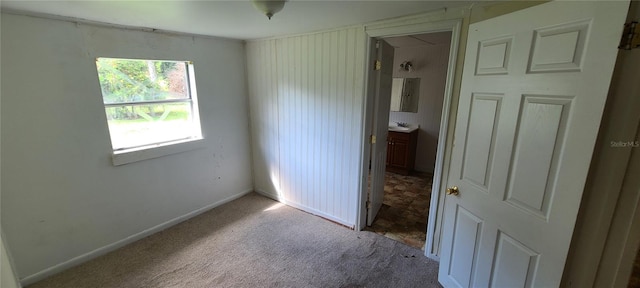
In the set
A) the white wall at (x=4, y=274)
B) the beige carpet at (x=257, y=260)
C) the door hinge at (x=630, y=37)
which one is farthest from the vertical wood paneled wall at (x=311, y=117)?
the white wall at (x=4, y=274)

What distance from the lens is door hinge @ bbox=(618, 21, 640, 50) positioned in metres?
0.97

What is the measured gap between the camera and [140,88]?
2527 mm

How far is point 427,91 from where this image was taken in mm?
4359

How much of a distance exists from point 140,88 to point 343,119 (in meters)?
2.07

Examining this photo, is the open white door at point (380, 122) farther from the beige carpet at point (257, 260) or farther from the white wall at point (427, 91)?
the white wall at point (427, 91)

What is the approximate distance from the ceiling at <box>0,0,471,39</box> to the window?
1.43 ft

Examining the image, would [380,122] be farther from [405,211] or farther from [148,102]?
[148,102]

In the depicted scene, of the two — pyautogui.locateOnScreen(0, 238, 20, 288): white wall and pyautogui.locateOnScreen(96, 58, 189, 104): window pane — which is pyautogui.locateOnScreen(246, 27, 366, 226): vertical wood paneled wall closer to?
pyautogui.locateOnScreen(96, 58, 189, 104): window pane

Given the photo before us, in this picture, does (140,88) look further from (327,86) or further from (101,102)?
(327,86)

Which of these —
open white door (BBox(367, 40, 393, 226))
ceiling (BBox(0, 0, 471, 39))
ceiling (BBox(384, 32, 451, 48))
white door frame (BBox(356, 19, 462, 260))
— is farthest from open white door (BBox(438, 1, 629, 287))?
ceiling (BBox(384, 32, 451, 48))

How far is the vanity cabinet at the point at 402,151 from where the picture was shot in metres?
4.35

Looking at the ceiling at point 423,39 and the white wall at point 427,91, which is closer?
the ceiling at point 423,39

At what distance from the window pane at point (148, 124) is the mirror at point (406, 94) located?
3.36 metres

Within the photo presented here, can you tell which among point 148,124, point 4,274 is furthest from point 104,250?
point 148,124
